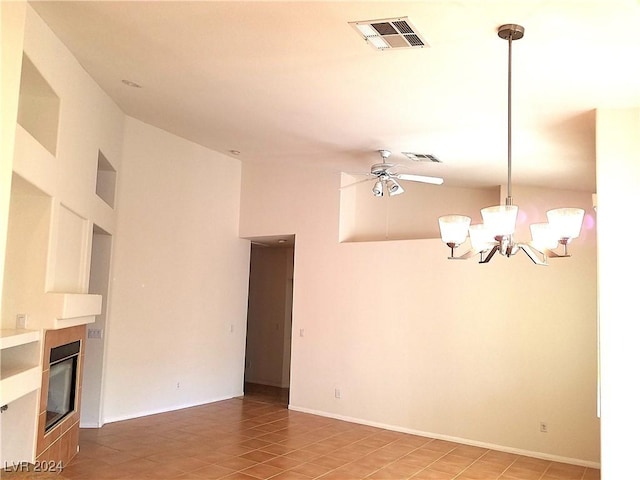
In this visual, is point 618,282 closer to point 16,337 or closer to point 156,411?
point 16,337

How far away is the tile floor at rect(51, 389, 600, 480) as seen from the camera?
4957mm

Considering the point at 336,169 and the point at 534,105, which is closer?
the point at 534,105

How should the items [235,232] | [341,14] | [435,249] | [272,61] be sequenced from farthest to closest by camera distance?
[235,232], [435,249], [272,61], [341,14]

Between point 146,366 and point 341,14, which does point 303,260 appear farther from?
point 341,14

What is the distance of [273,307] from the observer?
33.2 feet

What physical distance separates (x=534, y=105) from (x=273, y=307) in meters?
6.75

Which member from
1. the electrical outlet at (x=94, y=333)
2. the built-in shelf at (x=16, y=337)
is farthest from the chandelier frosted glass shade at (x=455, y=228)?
the electrical outlet at (x=94, y=333)

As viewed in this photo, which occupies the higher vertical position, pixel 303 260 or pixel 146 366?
pixel 303 260

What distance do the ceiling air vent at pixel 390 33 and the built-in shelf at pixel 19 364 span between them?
9.75 feet

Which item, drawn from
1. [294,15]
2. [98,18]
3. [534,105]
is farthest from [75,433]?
[534,105]

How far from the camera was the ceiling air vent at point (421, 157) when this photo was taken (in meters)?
6.25

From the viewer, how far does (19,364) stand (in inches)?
155

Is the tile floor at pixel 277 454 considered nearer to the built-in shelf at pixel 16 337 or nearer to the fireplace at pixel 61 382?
the fireplace at pixel 61 382

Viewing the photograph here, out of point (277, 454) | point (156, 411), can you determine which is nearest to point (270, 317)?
point (156, 411)
